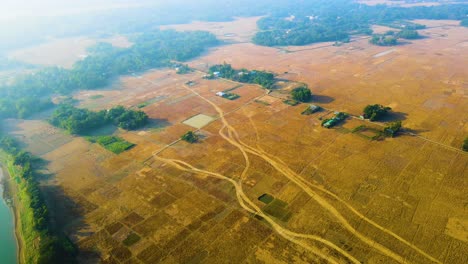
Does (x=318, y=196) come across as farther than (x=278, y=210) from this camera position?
Yes

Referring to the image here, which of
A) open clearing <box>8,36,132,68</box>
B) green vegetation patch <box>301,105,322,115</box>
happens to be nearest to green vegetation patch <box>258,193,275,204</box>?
green vegetation patch <box>301,105,322,115</box>

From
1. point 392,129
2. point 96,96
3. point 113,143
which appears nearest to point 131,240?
point 113,143

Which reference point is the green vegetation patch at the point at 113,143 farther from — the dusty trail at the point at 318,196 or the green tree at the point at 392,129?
the green tree at the point at 392,129

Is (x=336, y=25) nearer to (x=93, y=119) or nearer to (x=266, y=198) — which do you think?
(x=93, y=119)

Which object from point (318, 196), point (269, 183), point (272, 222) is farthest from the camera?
point (269, 183)

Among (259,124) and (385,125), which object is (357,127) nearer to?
(385,125)

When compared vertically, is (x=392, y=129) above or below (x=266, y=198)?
above

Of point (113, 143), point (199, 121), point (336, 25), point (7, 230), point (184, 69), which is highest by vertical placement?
point (113, 143)

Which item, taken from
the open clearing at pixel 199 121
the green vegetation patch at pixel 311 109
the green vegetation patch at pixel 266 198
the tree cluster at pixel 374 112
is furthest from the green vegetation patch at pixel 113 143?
the tree cluster at pixel 374 112

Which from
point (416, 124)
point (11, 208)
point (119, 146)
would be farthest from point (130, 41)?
point (416, 124)
